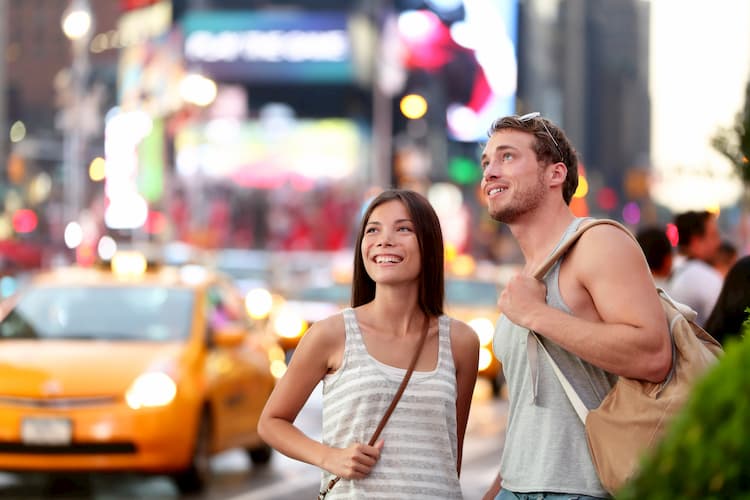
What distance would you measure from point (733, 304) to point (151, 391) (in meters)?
6.02

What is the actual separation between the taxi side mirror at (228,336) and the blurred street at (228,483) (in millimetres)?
1064

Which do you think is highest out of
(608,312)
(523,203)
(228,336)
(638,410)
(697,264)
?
(523,203)

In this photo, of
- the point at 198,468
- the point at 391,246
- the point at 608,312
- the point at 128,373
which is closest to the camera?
the point at 608,312

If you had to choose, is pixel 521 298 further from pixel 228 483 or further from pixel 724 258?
pixel 228 483

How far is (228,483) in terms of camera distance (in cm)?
1240

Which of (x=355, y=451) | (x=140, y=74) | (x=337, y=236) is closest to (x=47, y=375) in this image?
(x=355, y=451)

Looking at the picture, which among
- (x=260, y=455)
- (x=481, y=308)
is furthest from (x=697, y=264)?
(x=481, y=308)

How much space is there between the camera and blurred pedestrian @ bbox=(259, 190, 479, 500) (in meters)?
4.26

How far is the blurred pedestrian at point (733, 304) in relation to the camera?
5891 mm

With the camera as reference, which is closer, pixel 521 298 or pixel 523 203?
pixel 521 298

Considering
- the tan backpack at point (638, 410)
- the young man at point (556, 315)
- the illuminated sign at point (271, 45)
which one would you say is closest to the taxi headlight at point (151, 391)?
the young man at point (556, 315)

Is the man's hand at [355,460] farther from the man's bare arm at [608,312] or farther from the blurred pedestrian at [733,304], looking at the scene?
the blurred pedestrian at [733,304]

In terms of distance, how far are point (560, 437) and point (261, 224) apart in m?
71.2

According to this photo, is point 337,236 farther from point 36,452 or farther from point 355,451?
point 355,451
